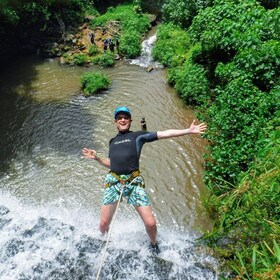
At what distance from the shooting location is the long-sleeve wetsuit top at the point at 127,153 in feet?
16.6

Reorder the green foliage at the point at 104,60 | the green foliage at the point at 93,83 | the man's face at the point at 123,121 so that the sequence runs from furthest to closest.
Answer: the green foliage at the point at 104,60 < the green foliage at the point at 93,83 < the man's face at the point at 123,121

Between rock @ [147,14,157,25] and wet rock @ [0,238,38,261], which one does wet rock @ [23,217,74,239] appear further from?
rock @ [147,14,157,25]

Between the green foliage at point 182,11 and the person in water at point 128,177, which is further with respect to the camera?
the green foliage at point 182,11

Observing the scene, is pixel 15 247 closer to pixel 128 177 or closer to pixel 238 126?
pixel 128 177

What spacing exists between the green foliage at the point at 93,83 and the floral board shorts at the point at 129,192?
7.50 meters

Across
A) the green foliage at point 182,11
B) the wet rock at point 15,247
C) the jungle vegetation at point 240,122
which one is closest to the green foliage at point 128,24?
the green foliage at point 182,11

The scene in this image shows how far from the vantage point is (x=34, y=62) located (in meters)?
15.2

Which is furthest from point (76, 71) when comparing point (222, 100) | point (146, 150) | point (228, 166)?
point (228, 166)

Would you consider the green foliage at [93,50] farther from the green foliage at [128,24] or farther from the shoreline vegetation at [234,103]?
the green foliage at [128,24]

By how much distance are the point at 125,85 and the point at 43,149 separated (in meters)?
4.98

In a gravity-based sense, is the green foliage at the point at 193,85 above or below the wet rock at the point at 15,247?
above

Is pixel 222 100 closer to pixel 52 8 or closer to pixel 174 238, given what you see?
pixel 174 238

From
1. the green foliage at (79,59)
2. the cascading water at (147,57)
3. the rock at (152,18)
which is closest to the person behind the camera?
the cascading water at (147,57)

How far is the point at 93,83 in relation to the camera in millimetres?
12117
